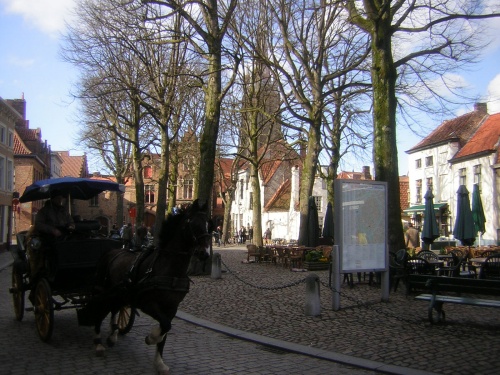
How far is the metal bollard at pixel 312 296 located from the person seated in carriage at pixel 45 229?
441cm

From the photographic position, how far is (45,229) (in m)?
8.63

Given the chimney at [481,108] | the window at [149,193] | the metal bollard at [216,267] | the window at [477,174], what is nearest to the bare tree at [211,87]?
the metal bollard at [216,267]

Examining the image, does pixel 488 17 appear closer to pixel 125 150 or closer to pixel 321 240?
pixel 321 240

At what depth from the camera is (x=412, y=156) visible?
179 feet

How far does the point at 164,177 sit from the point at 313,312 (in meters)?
18.9

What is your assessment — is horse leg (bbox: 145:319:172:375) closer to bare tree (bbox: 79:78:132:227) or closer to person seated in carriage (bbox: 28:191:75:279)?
person seated in carriage (bbox: 28:191:75:279)

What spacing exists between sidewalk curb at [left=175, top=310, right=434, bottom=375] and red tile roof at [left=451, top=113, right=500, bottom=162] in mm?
36065

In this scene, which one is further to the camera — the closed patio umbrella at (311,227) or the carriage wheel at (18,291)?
the closed patio umbrella at (311,227)

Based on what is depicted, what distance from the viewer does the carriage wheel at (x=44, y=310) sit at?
782 centimetres

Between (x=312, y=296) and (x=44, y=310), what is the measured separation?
15.9 feet

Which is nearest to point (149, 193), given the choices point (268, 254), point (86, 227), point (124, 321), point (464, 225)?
point (268, 254)

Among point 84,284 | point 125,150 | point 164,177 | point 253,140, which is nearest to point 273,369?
point 84,284

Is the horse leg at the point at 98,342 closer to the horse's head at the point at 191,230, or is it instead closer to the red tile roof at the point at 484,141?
the horse's head at the point at 191,230

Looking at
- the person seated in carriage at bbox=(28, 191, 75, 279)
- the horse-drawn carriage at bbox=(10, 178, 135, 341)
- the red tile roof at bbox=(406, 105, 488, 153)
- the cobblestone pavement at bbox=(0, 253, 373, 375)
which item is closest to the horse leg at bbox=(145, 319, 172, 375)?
the cobblestone pavement at bbox=(0, 253, 373, 375)
